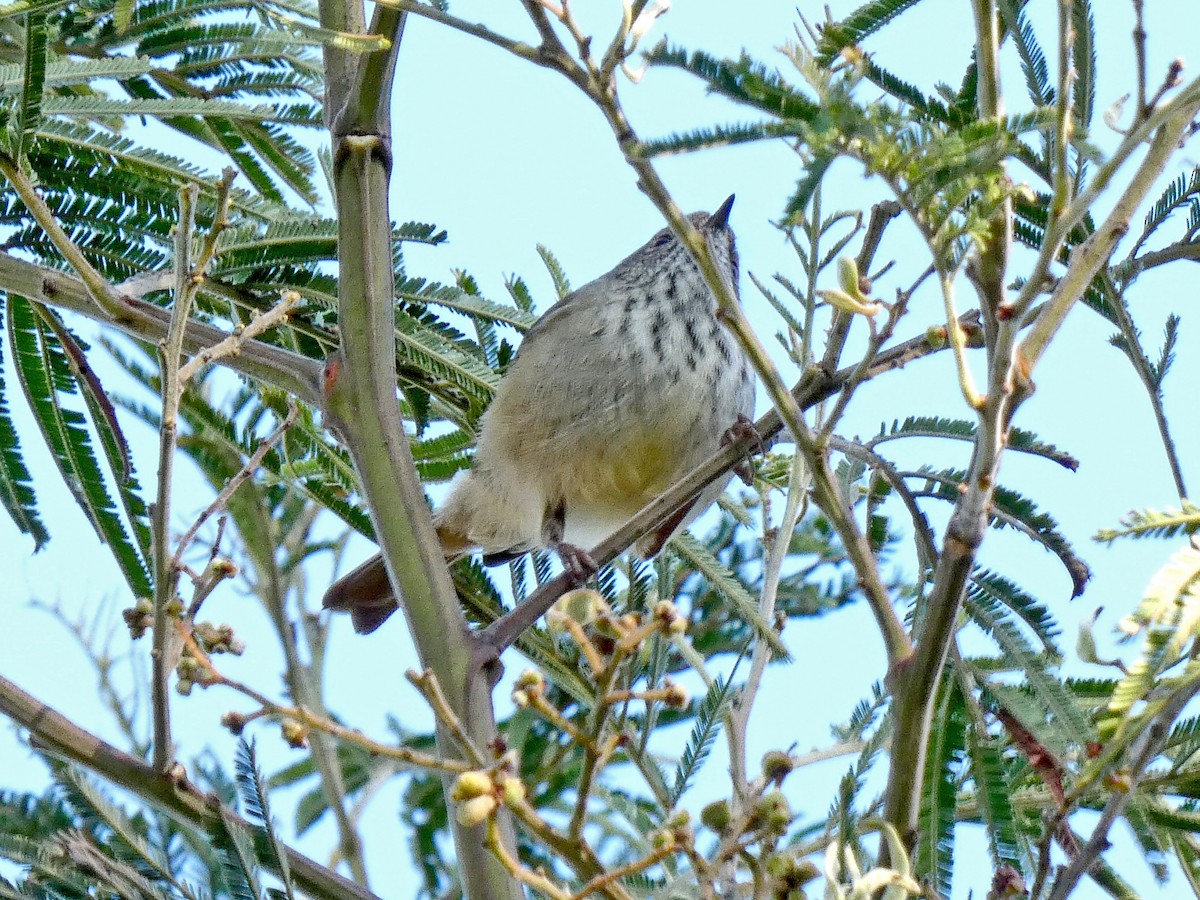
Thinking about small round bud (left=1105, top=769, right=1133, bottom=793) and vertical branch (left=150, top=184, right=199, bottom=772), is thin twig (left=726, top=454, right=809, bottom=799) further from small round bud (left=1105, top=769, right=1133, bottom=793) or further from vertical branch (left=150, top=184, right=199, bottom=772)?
vertical branch (left=150, top=184, right=199, bottom=772)

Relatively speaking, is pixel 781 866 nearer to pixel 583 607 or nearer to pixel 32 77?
pixel 583 607

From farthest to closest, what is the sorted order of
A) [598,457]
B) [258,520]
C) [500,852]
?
[258,520], [598,457], [500,852]

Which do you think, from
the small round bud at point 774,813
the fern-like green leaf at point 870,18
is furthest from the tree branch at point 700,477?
the small round bud at point 774,813

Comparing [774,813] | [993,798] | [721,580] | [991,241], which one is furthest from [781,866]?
[721,580]

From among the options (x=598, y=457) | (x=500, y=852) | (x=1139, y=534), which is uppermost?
(x=598, y=457)

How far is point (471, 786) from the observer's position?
1374mm

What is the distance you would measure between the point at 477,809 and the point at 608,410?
2.55 meters

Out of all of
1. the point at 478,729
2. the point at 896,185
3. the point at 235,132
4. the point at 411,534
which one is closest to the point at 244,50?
the point at 235,132

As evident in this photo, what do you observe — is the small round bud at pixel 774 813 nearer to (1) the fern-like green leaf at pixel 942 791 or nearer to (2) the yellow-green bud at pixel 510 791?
(2) the yellow-green bud at pixel 510 791

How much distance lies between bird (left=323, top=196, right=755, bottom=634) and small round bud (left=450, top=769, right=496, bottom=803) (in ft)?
7.22

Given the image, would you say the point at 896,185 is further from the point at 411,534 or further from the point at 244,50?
the point at 244,50

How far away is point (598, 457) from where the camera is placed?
3953mm

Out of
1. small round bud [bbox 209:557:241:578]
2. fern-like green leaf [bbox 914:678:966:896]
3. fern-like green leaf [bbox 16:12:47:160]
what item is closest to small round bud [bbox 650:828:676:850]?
fern-like green leaf [bbox 914:678:966:896]

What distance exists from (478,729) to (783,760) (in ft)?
1.76
